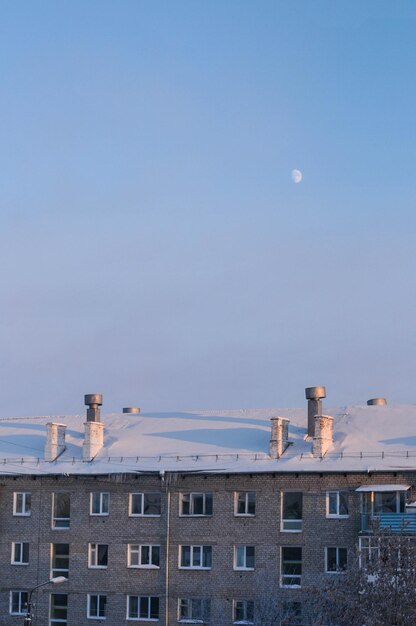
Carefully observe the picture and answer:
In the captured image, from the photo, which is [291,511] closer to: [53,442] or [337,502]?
[337,502]

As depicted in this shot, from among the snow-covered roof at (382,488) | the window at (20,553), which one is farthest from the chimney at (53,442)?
the snow-covered roof at (382,488)

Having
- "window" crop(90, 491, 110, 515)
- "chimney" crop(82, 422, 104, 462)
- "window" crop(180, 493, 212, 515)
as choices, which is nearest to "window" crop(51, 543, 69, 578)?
"window" crop(90, 491, 110, 515)

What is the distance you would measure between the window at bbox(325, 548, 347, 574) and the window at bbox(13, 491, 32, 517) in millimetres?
15218

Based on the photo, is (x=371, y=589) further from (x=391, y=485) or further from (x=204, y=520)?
(x=204, y=520)

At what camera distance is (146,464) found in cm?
5475

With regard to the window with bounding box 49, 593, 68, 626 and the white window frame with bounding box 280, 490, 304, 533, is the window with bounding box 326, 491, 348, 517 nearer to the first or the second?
the white window frame with bounding box 280, 490, 304, 533

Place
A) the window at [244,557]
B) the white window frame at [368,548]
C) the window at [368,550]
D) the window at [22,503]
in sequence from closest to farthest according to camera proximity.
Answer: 1. the window at [368,550]
2. the white window frame at [368,548]
3. the window at [244,557]
4. the window at [22,503]

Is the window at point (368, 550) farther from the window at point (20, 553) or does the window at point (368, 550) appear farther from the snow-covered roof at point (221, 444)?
the window at point (20, 553)

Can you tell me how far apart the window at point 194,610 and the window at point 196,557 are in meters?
1.53

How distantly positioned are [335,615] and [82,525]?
68.4ft

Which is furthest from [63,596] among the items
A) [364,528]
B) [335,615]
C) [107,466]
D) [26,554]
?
[335,615]

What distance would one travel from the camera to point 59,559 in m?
55.4

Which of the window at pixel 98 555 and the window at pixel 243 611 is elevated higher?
the window at pixel 98 555

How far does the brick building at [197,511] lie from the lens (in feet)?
168
